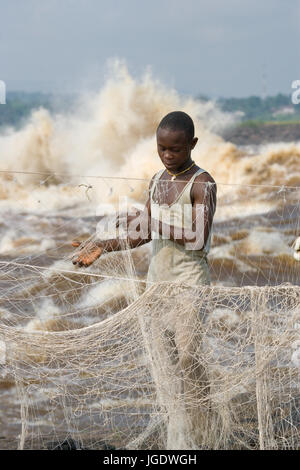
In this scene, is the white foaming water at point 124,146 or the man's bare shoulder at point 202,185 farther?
the white foaming water at point 124,146

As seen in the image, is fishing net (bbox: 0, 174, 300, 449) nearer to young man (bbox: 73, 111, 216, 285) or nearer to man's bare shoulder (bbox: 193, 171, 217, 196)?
young man (bbox: 73, 111, 216, 285)

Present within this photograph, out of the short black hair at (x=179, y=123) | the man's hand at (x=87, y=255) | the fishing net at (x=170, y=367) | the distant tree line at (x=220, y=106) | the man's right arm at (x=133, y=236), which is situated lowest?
the fishing net at (x=170, y=367)

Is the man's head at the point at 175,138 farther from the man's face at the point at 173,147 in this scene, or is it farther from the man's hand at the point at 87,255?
the man's hand at the point at 87,255

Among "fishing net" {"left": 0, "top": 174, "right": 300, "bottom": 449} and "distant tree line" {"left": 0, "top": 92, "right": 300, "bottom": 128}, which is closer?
"fishing net" {"left": 0, "top": 174, "right": 300, "bottom": 449}

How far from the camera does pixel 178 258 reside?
11.0 feet

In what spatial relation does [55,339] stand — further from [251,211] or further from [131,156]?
[131,156]

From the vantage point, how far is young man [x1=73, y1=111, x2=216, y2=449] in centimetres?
321

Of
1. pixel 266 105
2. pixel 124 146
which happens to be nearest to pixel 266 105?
pixel 266 105

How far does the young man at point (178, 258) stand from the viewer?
321cm

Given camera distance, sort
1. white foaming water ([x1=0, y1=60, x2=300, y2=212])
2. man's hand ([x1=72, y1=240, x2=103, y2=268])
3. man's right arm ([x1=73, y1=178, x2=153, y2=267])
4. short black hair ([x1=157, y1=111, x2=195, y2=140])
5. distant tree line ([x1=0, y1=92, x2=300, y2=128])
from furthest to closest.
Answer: distant tree line ([x1=0, y1=92, x2=300, y2=128]), white foaming water ([x1=0, y1=60, x2=300, y2=212]), man's right arm ([x1=73, y1=178, x2=153, y2=267]), man's hand ([x1=72, y1=240, x2=103, y2=268]), short black hair ([x1=157, y1=111, x2=195, y2=140])

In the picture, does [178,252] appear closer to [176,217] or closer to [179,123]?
[176,217]

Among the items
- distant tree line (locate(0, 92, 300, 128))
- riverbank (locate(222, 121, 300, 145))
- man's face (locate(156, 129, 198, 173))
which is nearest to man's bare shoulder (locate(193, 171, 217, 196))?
man's face (locate(156, 129, 198, 173))

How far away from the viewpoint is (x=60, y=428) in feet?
13.6

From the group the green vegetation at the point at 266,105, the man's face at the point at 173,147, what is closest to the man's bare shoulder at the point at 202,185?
the man's face at the point at 173,147
